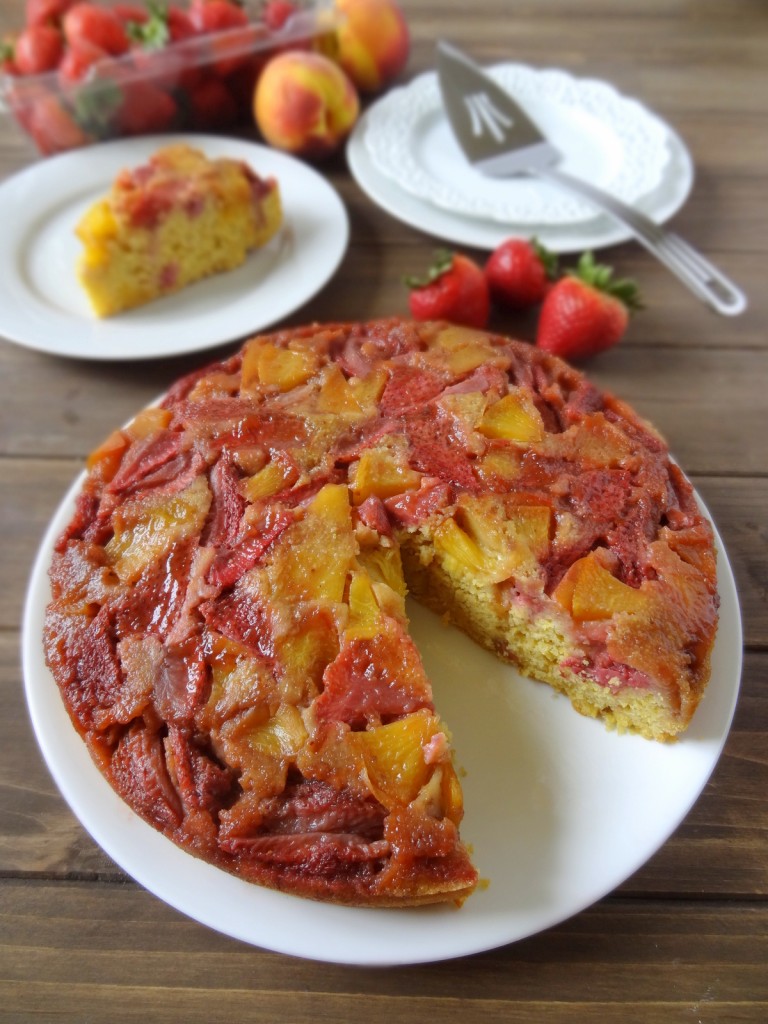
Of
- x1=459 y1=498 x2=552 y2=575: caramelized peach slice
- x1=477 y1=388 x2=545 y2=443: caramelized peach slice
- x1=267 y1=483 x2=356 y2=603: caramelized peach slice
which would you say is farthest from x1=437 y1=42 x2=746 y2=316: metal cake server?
x1=267 y1=483 x2=356 y2=603: caramelized peach slice

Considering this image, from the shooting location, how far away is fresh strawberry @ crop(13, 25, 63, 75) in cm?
284

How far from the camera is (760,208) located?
9.59 feet

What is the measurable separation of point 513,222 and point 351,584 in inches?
62.9

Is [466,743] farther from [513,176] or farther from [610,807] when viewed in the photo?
[513,176]

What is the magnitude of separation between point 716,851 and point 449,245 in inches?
80.1

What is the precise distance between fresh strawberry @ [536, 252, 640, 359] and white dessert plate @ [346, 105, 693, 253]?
38cm

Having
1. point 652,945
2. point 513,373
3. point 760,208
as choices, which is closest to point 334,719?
point 652,945

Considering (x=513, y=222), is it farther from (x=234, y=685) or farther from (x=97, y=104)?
(x=234, y=685)

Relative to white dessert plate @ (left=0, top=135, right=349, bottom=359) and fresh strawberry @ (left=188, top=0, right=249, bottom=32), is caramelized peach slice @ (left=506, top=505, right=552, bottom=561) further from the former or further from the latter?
fresh strawberry @ (left=188, top=0, right=249, bottom=32)

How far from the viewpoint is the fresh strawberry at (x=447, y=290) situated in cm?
226

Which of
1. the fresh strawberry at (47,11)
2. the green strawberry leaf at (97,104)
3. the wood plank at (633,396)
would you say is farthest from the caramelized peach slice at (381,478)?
the fresh strawberry at (47,11)

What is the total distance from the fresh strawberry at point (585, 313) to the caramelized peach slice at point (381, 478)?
0.80 meters

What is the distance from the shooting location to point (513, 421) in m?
1.73

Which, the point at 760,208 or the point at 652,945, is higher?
the point at 760,208
